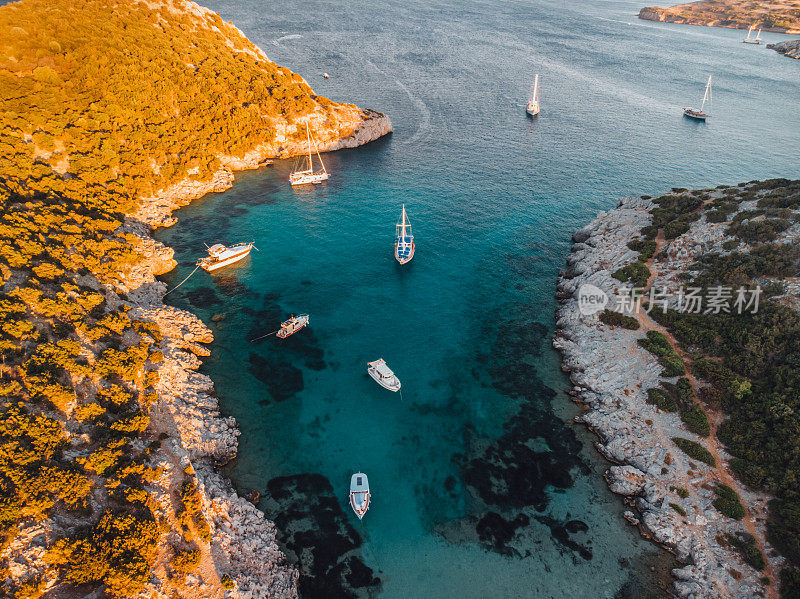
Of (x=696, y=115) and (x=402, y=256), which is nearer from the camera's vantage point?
(x=402, y=256)

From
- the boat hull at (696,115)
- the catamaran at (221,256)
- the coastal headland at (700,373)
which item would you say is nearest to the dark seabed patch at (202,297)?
the catamaran at (221,256)

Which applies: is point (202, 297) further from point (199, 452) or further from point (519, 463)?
point (519, 463)

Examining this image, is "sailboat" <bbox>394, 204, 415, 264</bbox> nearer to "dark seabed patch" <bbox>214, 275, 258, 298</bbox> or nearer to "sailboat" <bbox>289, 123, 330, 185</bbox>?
"dark seabed patch" <bbox>214, 275, 258, 298</bbox>

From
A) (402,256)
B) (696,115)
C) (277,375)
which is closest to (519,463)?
(277,375)

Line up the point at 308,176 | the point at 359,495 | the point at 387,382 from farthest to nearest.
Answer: the point at 308,176
the point at 387,382
the point at 359,495

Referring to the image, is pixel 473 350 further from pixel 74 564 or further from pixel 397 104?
pixel 397 104

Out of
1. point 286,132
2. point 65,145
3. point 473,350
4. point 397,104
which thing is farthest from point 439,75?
point 473,350
